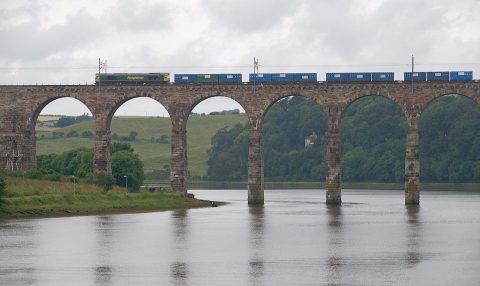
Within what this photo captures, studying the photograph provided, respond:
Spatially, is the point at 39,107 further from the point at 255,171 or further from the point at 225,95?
the point at 255,171

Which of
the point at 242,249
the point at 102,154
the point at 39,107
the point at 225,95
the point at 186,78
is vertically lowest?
the point at 242,249

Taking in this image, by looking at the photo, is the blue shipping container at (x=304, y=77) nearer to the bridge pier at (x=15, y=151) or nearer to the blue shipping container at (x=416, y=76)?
the blue shipping container at (x=416, y=76)

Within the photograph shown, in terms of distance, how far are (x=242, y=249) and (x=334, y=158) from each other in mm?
60876

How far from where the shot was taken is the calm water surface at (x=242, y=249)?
198 ft

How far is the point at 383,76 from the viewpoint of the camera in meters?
135

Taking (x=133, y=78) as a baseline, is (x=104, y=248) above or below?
below

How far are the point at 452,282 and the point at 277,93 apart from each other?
79.4 m

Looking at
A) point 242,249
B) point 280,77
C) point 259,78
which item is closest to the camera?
point 242,249

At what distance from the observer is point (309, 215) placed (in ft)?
373

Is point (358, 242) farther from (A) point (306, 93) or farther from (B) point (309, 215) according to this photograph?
(A) point (306, 93)

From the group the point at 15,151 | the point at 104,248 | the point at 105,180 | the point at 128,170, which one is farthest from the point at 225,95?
the point at 104,248

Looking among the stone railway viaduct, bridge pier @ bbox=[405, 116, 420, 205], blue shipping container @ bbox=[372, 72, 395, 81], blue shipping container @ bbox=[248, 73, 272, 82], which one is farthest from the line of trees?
bridge pier @ bbox=[405, 116, 420, 205]

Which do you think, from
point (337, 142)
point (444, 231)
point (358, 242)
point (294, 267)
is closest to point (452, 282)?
point (294, 267)

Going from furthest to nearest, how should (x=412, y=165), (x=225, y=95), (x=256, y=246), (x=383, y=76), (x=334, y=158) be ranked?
(x=225, y=95) < (x=383, y=76) < (x=334, y=158) < (x=412, y=165) < (x=256, y=246)
